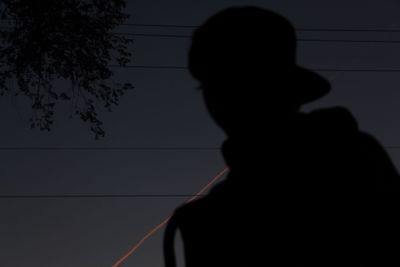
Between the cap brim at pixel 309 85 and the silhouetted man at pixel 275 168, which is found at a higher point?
the cap brim at pixel 309 85

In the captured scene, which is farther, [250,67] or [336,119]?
[250,67]

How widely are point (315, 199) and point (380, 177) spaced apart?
0.51 ft

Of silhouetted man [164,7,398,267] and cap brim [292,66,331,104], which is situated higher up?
cap brim [292,66,331,104]

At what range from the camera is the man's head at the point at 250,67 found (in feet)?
4.44

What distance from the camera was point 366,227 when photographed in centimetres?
125

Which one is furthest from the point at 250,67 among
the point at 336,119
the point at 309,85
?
the point at 336,119

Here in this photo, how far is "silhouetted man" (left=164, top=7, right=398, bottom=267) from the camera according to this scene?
1.26 metres

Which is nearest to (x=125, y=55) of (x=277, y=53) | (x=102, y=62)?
(x=102, y=62)

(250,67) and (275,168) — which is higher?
(250,67)

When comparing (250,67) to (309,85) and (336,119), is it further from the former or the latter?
(336,119)

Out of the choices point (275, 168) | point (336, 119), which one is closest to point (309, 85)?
point (336, 119)

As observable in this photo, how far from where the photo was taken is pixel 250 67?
141 cm

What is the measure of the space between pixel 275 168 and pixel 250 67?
27 cm

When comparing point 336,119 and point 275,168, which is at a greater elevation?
point 336,119
